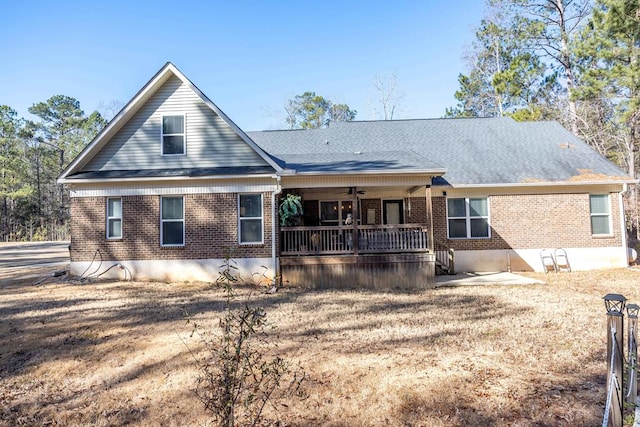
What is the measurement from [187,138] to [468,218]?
1042cm

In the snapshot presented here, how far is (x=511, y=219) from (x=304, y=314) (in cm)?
968

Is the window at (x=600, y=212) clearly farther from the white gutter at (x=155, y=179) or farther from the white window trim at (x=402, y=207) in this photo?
the white gutter at (x=155, y=179)

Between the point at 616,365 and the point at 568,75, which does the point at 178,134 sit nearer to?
the point at 616,365

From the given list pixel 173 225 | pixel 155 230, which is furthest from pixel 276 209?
pixel 155 230

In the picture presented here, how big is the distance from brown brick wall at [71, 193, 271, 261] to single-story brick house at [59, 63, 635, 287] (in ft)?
0.10

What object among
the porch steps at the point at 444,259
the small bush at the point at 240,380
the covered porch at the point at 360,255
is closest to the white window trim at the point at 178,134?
the covered porch at the point at 360,255

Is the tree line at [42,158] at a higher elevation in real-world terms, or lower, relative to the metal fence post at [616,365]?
higher

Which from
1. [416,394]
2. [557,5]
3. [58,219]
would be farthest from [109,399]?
[58,219]

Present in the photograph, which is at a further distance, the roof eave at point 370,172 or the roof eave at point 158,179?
the roof eave at point 158,179

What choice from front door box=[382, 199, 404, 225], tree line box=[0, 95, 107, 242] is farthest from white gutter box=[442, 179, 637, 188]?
tree line box=[0, 95, 107, 242]

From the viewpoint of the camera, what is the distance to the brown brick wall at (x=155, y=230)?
11617 mm

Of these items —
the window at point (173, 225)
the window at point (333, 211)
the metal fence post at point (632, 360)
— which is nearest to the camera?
the metal fence post at point (632, 360)

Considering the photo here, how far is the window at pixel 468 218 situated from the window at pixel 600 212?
3.81 m

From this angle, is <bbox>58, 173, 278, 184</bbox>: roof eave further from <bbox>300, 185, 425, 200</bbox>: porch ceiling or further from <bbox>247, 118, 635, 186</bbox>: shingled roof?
<bbox>300, 185, 425, 200</bbox>: porch ceiling
